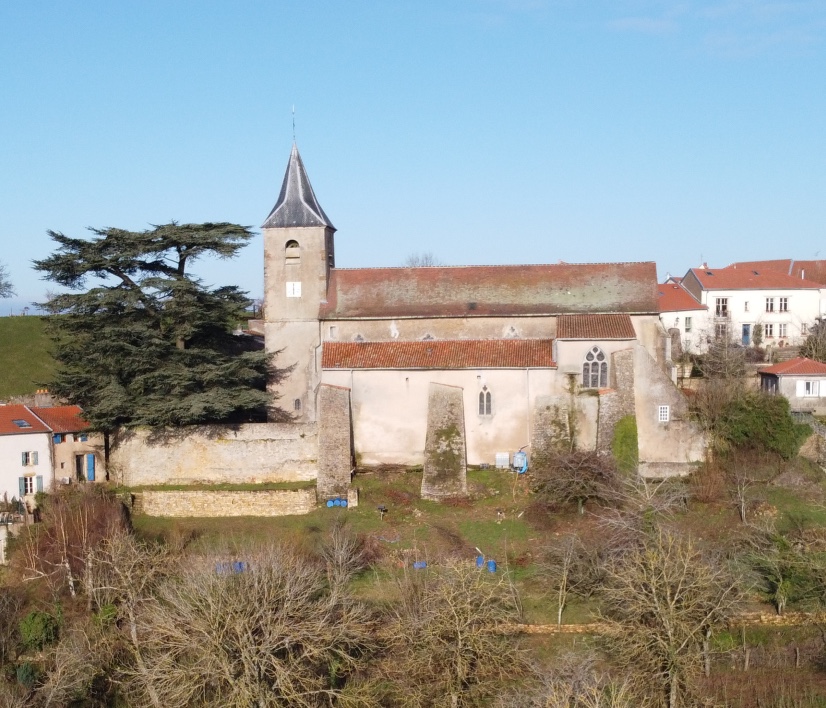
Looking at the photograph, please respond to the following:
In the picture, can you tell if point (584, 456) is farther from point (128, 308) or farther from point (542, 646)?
point (128, 308)

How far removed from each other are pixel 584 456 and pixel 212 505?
12961 millimetres

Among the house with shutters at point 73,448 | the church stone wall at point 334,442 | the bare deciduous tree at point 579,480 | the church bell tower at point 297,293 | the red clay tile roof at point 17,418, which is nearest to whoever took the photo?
the bare deciduous tree at point 579,480

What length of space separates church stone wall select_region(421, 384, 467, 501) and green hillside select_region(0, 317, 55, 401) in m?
23.3

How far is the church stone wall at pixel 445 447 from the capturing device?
33781 mm

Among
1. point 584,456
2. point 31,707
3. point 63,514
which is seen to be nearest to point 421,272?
point 584,456

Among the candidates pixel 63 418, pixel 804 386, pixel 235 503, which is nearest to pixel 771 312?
pixel 804 386

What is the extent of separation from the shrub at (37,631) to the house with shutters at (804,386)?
2668cm

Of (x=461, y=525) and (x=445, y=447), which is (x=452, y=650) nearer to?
(x=461, y=525)

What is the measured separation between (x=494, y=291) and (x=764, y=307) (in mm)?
20981

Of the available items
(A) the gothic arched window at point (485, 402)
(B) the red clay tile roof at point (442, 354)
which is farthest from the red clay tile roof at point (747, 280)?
(A) the gothic arched window at point (485, 402)

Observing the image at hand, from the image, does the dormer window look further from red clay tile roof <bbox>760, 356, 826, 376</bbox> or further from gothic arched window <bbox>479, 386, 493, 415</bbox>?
red clay tile roof <bbox>760, 356, 826, 376</bbox>

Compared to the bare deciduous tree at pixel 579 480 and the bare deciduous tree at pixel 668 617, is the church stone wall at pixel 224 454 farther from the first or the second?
the bare deciduous tree at pixel 668 617

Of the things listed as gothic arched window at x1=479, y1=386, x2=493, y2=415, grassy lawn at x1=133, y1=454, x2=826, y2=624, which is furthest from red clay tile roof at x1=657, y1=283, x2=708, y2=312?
grassy lawn at x1=133, y1=454, x2=826, y2=624

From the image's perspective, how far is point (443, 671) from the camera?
69.8 ft
